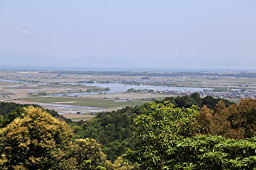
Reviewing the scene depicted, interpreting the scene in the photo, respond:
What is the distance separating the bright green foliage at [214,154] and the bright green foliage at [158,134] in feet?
5.56

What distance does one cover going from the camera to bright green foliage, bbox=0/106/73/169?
51.1ft

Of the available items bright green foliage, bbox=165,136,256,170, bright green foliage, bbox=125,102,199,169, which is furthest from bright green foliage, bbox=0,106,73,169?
Answer: bright green foliage, bbox=165,136,256,170

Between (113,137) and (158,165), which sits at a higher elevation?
(158,165)

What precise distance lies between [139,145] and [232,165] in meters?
6.05

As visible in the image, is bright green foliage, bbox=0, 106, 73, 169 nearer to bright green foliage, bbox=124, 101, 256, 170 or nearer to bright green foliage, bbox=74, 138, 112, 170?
bright green foliage, bbox=74, 138, 112, 170

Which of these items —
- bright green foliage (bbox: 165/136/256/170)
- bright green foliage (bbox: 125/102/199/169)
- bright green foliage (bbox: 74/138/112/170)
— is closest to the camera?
bright green foliage (bbox: 165/136/256/170)

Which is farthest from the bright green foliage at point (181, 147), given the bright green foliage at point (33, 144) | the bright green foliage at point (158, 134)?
the bright green foliage at point (33, 144)

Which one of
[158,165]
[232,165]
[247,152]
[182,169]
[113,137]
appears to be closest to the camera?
[232,165]

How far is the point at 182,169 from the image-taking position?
10.3 m

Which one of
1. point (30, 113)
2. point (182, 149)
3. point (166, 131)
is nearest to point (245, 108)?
point (166, 131)

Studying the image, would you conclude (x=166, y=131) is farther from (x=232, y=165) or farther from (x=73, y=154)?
(x=73, y=154)

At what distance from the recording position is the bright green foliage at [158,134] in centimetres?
1270

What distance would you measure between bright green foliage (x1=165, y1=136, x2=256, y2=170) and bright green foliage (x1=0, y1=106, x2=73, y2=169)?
7700 mm

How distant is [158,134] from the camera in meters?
13.6
